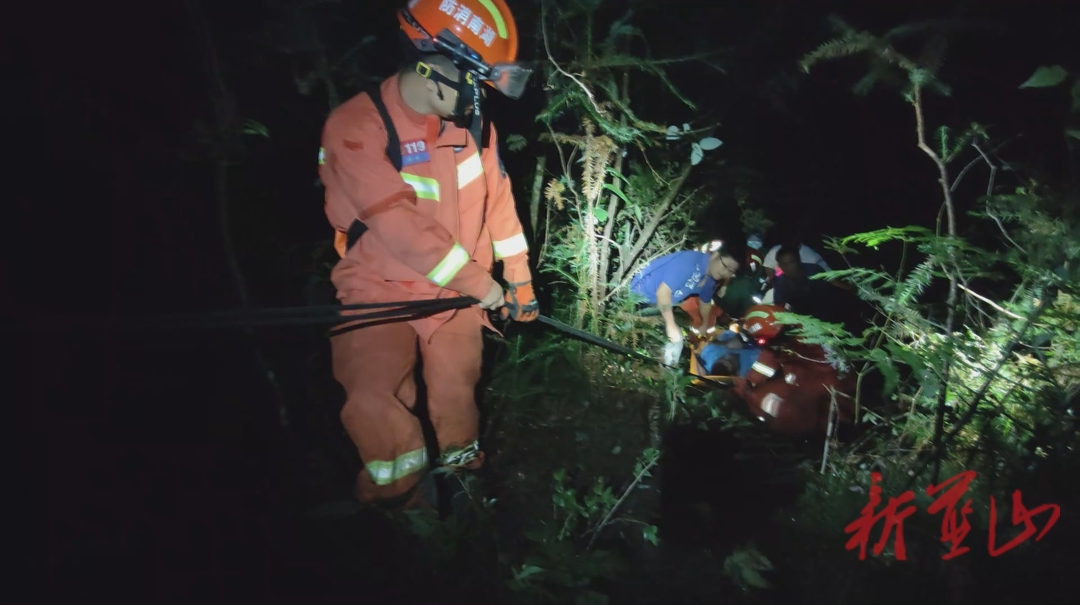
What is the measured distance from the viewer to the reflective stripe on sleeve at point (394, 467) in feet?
8.67

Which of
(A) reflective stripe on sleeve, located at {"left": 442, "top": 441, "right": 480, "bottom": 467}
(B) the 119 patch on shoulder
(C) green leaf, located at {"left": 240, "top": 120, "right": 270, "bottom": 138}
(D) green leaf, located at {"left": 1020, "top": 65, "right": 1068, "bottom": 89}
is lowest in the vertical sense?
(A) reflective stripe on sleeve, located at {"left": 442, "top": 441, "right": 480, "bottom": 467}

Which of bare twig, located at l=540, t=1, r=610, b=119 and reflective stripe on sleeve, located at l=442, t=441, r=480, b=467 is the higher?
bare twig, located at l=540, t=1, r=610, b=119

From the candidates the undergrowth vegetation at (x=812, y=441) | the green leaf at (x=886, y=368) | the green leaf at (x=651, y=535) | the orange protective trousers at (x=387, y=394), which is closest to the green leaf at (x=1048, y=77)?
the undergrowth vegetation at (x=812, y=441)

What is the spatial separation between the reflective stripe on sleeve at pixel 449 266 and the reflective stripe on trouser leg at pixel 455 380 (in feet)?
1.22

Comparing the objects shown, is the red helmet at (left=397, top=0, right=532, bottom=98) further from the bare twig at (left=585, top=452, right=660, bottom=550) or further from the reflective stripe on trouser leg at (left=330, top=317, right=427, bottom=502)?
the bare twig at (left=585, top=452, right=660, bottom=550)

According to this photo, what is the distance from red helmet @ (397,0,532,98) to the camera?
2.53 m

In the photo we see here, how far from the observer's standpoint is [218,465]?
2.87m

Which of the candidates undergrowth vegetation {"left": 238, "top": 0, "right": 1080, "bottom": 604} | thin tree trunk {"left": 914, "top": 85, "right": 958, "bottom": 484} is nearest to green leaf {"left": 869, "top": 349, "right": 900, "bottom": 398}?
undergrowth vegetation {"left": 238, "top": 0, "right": 1080, "bottom": 604}

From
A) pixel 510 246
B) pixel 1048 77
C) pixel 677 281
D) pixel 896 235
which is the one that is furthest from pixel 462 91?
pixel 677 281

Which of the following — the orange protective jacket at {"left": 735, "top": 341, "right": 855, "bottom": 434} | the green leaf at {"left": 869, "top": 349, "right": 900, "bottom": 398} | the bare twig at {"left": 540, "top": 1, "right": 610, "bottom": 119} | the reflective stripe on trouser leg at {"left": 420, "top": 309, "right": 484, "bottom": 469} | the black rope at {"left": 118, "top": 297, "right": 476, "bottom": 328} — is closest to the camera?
the black rope at {"left": 118, "top": 297, "right": 476, "bottom": 328}

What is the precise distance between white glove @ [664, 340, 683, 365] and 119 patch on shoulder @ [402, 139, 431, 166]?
8.79 ft

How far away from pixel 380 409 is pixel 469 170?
3.82 ft

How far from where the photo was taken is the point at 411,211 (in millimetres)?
2434

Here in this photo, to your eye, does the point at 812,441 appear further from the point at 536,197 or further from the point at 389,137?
the point at 389,137
